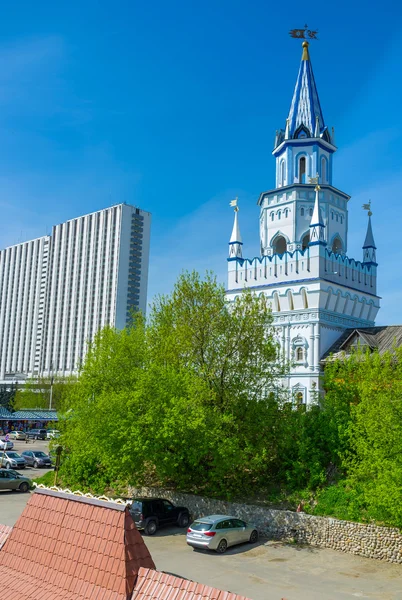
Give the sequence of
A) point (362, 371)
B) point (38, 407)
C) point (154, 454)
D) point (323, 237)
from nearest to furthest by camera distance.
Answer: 1. point (154, 454)
2. point (362, 371)
3. point (323, 237)
4. point (38, 407)

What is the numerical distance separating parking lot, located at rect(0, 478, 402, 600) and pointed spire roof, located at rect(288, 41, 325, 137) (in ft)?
118

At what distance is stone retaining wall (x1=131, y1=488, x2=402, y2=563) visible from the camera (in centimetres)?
2144

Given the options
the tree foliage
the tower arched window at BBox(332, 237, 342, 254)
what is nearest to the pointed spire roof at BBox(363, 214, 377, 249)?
the tower arched window at BBox(332, 237, 342, 254)

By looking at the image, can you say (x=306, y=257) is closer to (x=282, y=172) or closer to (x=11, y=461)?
(x=282, y=172)

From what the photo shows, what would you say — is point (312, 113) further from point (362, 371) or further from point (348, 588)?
point (348, 588)

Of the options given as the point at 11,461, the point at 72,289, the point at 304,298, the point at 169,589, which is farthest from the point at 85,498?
the point at 72,289

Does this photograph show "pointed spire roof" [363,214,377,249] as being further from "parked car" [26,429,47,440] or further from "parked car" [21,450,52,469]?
"parked car" [26,429,47,440]

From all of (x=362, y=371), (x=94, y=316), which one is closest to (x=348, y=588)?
(x=362, y=371)

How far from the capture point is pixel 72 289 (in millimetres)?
146375

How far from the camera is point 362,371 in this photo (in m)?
29.4

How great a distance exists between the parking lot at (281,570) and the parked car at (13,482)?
1330 centimetres

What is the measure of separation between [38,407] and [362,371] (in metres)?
67.8

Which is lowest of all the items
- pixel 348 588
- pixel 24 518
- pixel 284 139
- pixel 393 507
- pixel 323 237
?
pixel 348 588

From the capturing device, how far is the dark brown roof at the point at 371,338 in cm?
4028
